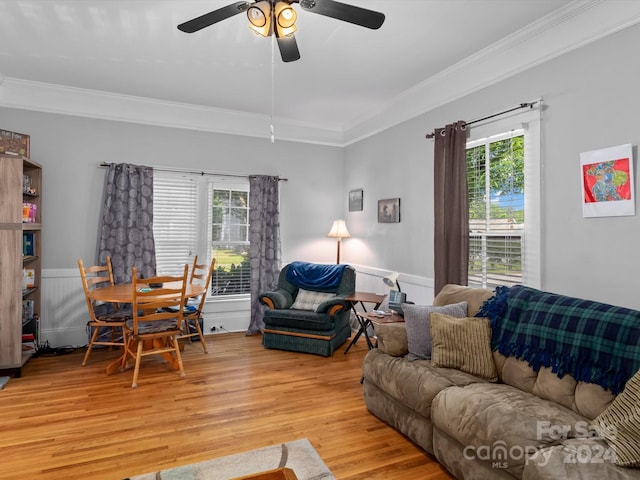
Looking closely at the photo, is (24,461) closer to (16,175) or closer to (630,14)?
(16,175)

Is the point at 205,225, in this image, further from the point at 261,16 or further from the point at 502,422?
the point at 502,422

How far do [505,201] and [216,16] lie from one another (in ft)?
8.51

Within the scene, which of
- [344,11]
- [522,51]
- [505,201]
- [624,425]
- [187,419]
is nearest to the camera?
[624,425]

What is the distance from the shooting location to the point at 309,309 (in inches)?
183

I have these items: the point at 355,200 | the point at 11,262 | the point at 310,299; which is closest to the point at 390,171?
the point at 355,200

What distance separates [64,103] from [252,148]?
222 centimetres

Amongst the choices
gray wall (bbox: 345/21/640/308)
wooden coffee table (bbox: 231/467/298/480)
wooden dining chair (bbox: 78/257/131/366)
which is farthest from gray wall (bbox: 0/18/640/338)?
wooden coffee table (bbox: 231/467/298/480)

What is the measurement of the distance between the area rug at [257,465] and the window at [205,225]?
3137mm

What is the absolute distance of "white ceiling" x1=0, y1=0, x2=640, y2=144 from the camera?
2.81 meters

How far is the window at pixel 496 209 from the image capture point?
3232 millimetres

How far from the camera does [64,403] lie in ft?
10.2

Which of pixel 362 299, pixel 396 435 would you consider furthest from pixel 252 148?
pixel 396 435

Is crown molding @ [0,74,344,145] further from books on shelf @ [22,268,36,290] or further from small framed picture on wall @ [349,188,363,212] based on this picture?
books on shelf @ [22,268,36,290]

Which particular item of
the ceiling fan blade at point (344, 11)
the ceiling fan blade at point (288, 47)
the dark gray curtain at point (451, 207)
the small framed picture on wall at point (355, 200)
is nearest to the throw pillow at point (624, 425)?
the dark gray curtain at point (451, 207)
